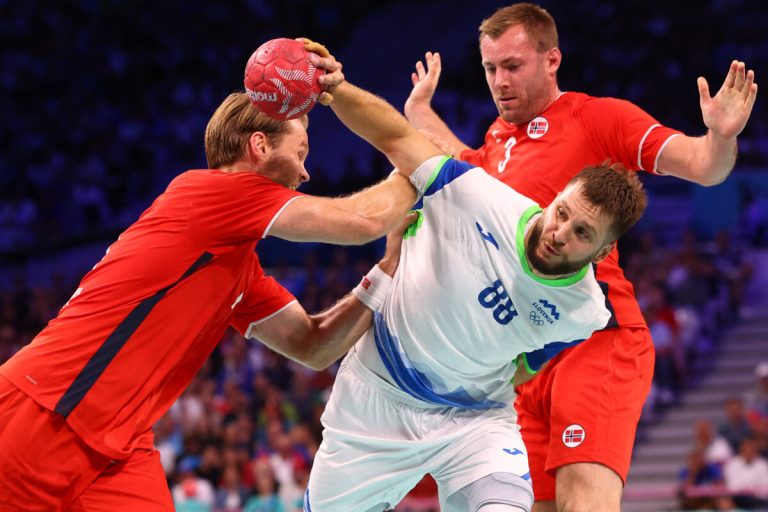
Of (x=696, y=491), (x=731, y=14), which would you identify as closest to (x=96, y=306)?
(x=696, y=491)

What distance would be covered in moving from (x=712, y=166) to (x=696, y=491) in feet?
20.2

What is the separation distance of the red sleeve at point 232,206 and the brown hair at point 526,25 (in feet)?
5.62

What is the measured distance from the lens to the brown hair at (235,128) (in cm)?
472

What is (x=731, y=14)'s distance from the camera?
18.2m

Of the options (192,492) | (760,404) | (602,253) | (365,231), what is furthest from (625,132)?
(192,492)

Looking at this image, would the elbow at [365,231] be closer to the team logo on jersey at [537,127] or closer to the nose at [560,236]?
the nose at [560,236]

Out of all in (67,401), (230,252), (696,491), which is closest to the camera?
(67,401)

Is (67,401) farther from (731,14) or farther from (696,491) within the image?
(731,14)

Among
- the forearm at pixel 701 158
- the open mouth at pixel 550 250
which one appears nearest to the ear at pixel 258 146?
the open mouth at pixel 550 250

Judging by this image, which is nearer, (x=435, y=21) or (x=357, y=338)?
(x=357, y=338)

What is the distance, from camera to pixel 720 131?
196 inches

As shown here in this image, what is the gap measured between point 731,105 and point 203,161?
15.5 m

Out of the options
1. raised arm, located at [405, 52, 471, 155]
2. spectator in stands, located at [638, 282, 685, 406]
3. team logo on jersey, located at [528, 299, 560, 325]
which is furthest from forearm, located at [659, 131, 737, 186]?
spectator in stands, located at [638, 282, 685, 406]

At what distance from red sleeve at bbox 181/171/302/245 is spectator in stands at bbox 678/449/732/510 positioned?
707 centimetres
